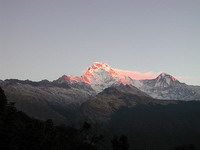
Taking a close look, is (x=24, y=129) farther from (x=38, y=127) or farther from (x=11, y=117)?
(x=11, y=117)

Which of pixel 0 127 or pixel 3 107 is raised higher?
pixel 3 107

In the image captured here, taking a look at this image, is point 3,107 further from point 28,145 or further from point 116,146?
point 116,146

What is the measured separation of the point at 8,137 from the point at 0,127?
6963mm

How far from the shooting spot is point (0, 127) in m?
107

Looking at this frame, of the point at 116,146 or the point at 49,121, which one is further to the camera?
the point at 116,146

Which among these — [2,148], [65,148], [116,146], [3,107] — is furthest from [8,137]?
[116,146]

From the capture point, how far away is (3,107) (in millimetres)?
119250

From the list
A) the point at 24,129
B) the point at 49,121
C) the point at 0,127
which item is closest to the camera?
the point at 0,127

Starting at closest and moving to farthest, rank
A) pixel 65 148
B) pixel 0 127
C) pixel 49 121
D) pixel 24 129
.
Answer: pixel 0 127 < pixel 24 129 < pixel 49 121 < pixel 65 148

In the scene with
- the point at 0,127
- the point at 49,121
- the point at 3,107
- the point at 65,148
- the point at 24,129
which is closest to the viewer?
the point at 0,127

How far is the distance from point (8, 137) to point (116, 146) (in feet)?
301

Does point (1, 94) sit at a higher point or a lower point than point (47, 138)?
higher

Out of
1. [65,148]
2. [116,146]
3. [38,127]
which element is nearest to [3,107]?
[38,127]

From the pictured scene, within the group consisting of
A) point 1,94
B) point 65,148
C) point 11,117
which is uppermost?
point 1,94
